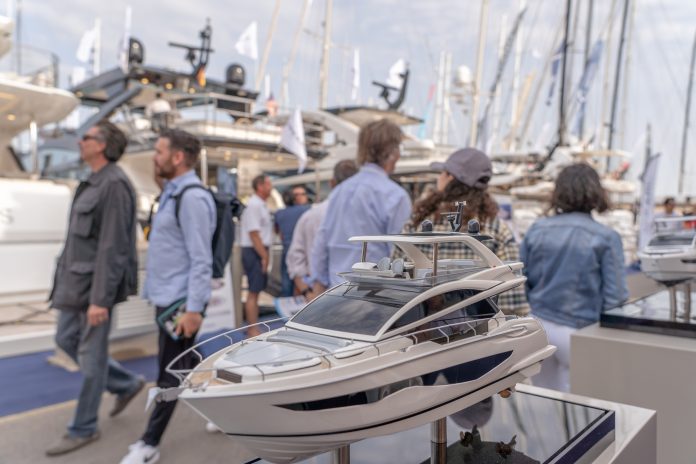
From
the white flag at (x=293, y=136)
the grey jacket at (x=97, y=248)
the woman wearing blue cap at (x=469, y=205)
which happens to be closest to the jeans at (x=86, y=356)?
the grey jacket at (x=97, y=248)

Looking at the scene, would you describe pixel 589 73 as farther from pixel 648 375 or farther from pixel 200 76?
pixel 648 375

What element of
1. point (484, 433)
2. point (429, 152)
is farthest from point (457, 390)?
point (429, 152)

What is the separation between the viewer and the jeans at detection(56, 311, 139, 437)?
2.92 meters

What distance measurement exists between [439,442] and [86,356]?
7.55 feet

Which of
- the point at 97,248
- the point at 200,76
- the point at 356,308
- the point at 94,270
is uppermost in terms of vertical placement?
the point at 200,76

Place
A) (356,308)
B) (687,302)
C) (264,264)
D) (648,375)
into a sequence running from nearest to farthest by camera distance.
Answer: (356,308) → (648,375) → (687,302) → (264,264)

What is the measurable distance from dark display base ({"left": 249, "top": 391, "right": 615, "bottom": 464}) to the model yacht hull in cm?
27

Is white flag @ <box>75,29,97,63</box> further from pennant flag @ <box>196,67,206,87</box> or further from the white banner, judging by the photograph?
the white banner

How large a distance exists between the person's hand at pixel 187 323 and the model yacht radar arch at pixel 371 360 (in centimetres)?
159

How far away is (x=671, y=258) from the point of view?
2277mm

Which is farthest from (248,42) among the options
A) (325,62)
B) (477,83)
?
(477,83)

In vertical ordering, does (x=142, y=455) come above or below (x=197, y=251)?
below

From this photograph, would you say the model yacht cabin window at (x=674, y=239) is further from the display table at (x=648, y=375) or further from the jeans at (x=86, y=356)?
the jeans at (x=86, y=356)

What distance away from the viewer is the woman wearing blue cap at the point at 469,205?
2.06 m
